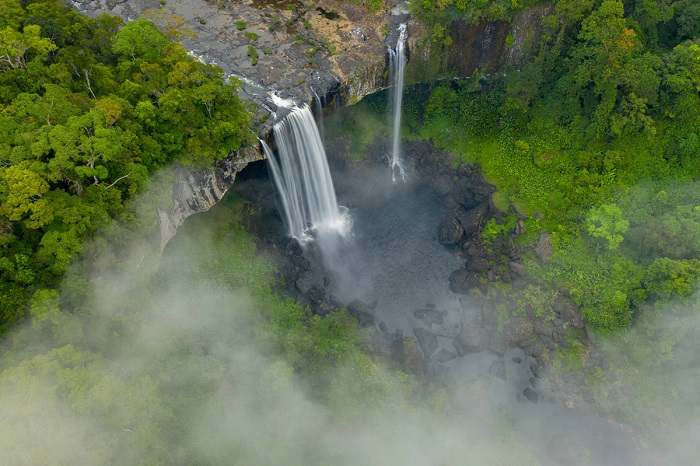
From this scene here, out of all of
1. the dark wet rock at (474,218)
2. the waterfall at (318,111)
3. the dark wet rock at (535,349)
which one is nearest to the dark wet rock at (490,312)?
the dark wet rock at (535,349)

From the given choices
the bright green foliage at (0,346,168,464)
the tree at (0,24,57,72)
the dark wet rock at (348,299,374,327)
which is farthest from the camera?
the dark wet rock at (348,299,374,327)

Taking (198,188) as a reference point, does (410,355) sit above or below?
below

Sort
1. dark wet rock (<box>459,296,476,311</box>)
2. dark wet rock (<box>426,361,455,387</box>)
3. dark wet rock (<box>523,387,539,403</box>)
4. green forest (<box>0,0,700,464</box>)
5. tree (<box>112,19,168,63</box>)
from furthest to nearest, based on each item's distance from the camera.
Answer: dark wet rock (<box>459,296,476,311</box>)
dark wet rock (<box>426,361,455,387</box>)
dark wet rock (<box>523,387,539,403</box>)
tree (<box>112,19,168,63</box>)
green forest (<box>0,0,700,464</box>)

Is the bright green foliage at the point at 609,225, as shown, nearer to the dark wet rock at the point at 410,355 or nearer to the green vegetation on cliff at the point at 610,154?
the green vegetation on cliff at the point at 610,154

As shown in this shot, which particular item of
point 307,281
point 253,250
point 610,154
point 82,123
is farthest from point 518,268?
point 82,123

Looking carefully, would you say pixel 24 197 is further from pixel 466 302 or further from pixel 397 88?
pixel 397 88

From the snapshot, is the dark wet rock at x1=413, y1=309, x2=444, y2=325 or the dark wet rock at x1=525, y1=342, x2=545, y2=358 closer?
the dark wet rock at x1=525, y1=342, x2=545, y2=358

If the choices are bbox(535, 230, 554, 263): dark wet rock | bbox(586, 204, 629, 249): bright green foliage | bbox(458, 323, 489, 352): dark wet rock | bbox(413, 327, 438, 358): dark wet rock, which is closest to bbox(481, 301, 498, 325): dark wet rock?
bbox(458, 323, 489, 352): dark wet rock

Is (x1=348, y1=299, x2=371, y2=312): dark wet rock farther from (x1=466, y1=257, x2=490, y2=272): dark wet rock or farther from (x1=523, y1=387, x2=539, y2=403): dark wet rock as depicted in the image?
(x1=523, y1=387, x2=539, y2=403): dark wet rock
